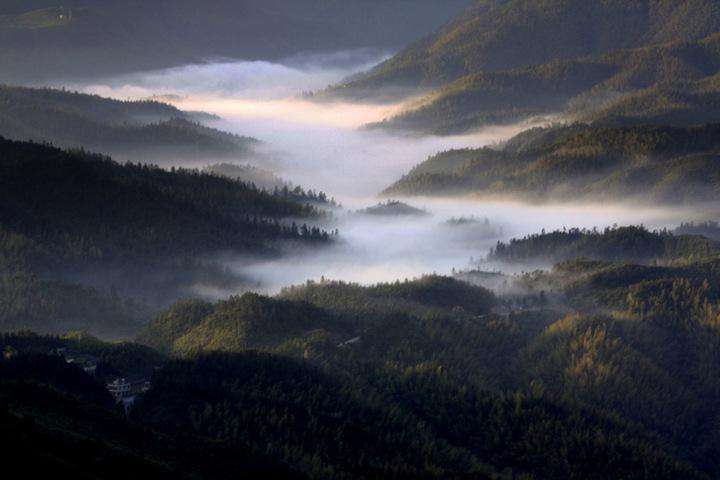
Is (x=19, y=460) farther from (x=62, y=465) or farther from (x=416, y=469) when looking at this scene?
(x=416, y=469)

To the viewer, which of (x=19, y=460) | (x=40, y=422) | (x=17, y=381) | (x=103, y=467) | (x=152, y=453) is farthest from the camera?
(x=17, y=381)

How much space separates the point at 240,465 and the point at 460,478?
25.0 meters

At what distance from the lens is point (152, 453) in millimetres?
166500

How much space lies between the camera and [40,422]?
15375 centimetres

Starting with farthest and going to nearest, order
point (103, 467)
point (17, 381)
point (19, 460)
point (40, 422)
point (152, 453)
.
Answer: point (17, 381)
point (152, 453)
point (40, 422)
point (103, 467)
point (19, 460)

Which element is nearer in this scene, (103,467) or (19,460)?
(19,460)

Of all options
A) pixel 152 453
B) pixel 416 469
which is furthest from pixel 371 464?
pixel 152 453

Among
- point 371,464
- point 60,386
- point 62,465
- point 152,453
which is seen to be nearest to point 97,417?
point 152,453

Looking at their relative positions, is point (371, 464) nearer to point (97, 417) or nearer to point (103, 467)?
point (97, 417)

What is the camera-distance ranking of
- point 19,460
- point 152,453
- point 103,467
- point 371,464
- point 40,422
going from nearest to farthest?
1. point 19,460
2. point 103,467
3. point 40,422
4. point 152,453
5. point 371,464

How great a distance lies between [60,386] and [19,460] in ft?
250

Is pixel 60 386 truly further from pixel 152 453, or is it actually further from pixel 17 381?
pixel 152 453

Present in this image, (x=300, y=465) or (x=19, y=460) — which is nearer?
(x=19, y=460)

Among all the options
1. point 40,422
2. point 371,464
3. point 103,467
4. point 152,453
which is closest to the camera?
point 103,467
